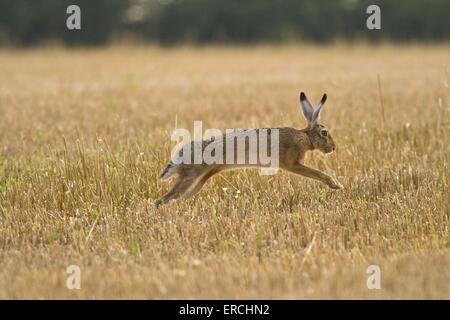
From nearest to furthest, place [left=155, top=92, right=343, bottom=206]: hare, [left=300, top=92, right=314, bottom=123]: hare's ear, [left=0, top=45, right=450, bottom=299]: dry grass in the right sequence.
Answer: [left=0, top=45, right=450, bottom=299]: dry grass → [left=155, top=92, right=343, bottom=206]: hare → [left=300, top=92, right=314, bottom=123]: hare's ear

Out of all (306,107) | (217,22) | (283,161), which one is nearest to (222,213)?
(283,161)

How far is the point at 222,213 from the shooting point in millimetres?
6762

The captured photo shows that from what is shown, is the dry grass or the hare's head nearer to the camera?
the dry grass

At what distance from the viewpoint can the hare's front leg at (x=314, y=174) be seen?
24.0ft

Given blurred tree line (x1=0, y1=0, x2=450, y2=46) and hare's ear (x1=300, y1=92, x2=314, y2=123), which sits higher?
blurred tree line (x1=0, y1=0, x2=450, y2=46)

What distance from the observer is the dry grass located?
16.5 feet

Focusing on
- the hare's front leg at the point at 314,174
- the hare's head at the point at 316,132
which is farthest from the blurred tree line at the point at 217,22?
the hare's front leg at the point at 314,174

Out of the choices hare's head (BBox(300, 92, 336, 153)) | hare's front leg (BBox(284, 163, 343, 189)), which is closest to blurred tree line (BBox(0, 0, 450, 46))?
hare's head (BBox(300, 92, 336, 153))

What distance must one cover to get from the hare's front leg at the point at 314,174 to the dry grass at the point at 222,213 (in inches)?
4.0

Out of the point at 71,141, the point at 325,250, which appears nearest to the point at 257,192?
the point at 325,250

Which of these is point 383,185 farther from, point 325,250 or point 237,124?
point 237,124

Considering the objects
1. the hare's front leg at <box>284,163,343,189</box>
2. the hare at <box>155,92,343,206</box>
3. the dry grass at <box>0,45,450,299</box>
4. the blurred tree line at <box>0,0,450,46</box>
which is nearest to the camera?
the dry grass at <box>0,45,450,299</box>

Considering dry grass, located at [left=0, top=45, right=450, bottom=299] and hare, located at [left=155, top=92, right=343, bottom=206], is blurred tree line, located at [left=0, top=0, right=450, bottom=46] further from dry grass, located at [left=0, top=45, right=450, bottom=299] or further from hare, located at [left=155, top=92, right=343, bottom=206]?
hare, located at [left=155, top=92, right=343, bottom=206]

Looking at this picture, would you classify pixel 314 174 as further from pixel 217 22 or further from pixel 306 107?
pixel 217 22
